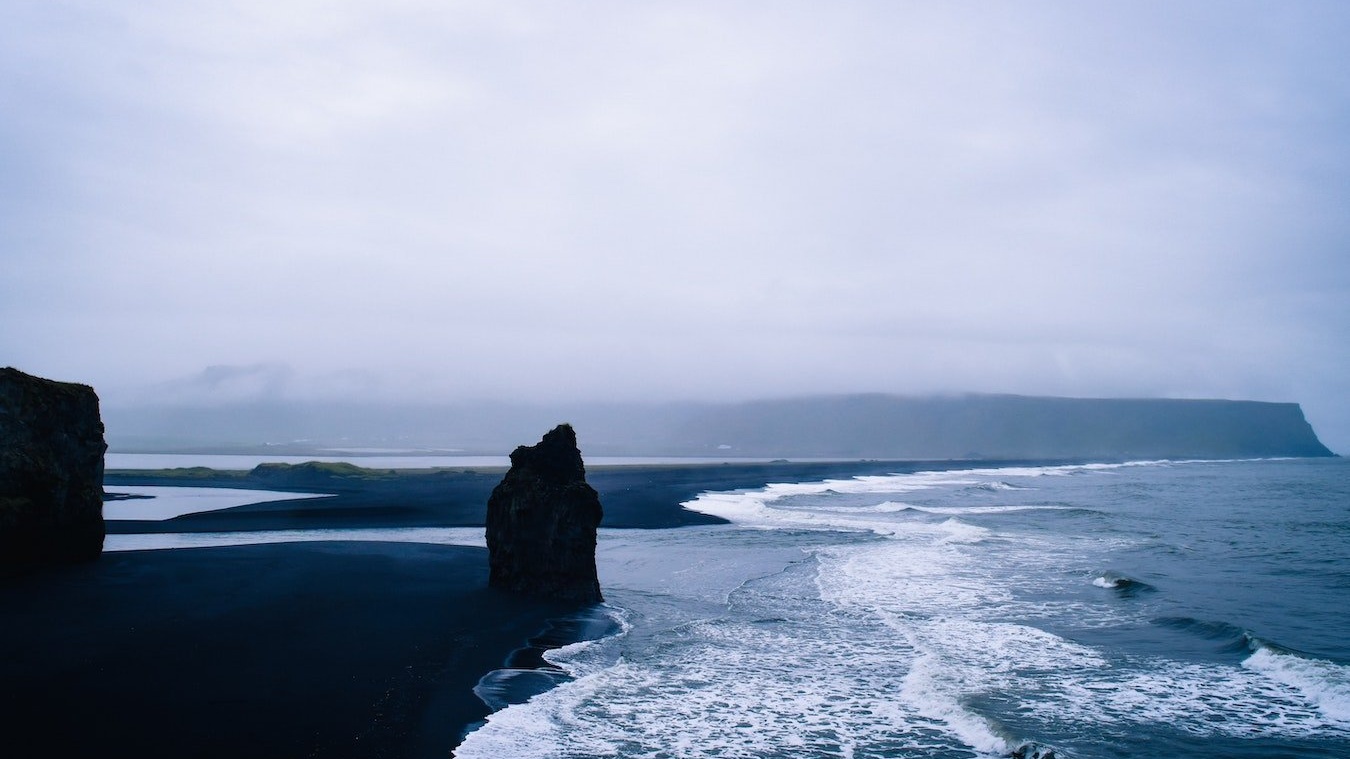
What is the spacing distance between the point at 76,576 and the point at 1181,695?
2490 cm

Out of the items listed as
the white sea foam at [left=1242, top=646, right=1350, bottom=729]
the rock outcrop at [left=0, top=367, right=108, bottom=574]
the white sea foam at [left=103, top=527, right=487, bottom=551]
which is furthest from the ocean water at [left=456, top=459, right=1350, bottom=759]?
the rock outcrop at [left=0, top=367, right=108, bottom=574]

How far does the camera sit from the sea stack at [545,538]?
21.3 meters

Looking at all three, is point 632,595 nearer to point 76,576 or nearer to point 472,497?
point 76,576

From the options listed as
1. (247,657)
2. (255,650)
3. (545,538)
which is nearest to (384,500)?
(545,538)

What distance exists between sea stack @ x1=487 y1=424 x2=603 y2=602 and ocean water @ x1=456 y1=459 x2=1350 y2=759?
1495 mm

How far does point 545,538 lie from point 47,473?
43.4 ft

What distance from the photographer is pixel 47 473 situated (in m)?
21.2

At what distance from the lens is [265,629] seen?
16.1 m

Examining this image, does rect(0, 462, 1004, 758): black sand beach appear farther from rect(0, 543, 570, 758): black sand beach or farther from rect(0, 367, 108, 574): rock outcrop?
rect(0, 367, 108, 574): rock outcrop

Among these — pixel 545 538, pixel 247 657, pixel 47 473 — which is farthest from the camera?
pixel 545 538

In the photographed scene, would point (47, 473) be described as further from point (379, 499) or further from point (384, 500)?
point (379, 499)

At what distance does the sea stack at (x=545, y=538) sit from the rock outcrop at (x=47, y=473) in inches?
457

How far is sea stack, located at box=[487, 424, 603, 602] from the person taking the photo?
2128 centimetres

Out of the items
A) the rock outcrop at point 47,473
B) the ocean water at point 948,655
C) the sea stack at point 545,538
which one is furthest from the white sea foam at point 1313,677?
the rock outcrop at point 47,473
